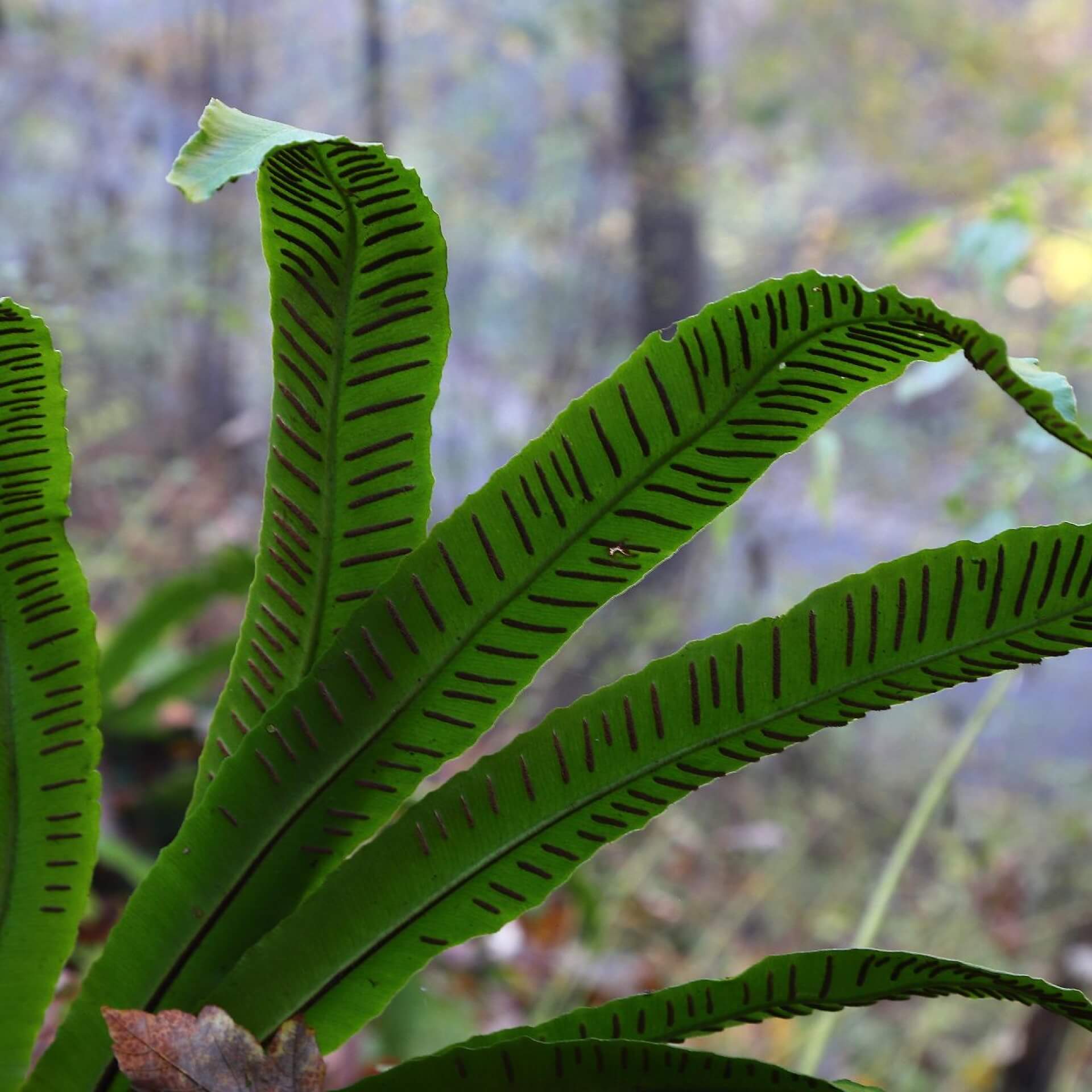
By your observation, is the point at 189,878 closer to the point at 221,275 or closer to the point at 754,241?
the point at 221,275

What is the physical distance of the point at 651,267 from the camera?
419 centimetres

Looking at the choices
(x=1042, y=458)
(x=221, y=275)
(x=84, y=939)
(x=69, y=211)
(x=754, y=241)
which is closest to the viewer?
(x=84, y=939)

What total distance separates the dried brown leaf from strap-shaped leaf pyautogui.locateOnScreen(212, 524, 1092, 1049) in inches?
1.3

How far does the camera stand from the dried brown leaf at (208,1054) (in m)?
0.45

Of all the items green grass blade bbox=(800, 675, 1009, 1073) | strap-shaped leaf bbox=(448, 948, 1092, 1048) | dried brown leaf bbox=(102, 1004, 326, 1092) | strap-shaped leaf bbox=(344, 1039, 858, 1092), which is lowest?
dried brown leaf bbox=(102, 1004, 326, 1092)

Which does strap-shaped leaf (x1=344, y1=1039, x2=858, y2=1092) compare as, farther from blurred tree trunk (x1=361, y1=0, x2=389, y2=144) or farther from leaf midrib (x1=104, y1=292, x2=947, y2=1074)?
blurred tree trunk (x1=361, y1=0, x2=389, y2=144)

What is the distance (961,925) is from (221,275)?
344 cm

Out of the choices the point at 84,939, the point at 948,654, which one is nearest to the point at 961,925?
the point at 84,939

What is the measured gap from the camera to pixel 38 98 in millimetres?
3955

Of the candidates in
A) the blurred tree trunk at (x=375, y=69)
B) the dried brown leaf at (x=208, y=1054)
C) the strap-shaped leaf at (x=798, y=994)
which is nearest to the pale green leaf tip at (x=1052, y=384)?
the strap-shaped leaf at (x=798, y=994)

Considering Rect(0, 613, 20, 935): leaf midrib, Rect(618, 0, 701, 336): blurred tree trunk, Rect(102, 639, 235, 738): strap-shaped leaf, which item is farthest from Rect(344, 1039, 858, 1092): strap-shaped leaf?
Rect(618, 0, 701, 336): blurred tree trunk

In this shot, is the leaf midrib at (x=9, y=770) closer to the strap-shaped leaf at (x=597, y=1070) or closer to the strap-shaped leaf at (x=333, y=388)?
the strap-shaped leaf at (x=333, y=388)

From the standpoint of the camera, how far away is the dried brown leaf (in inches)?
17.7

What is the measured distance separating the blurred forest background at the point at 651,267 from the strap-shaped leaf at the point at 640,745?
2.45 metres
